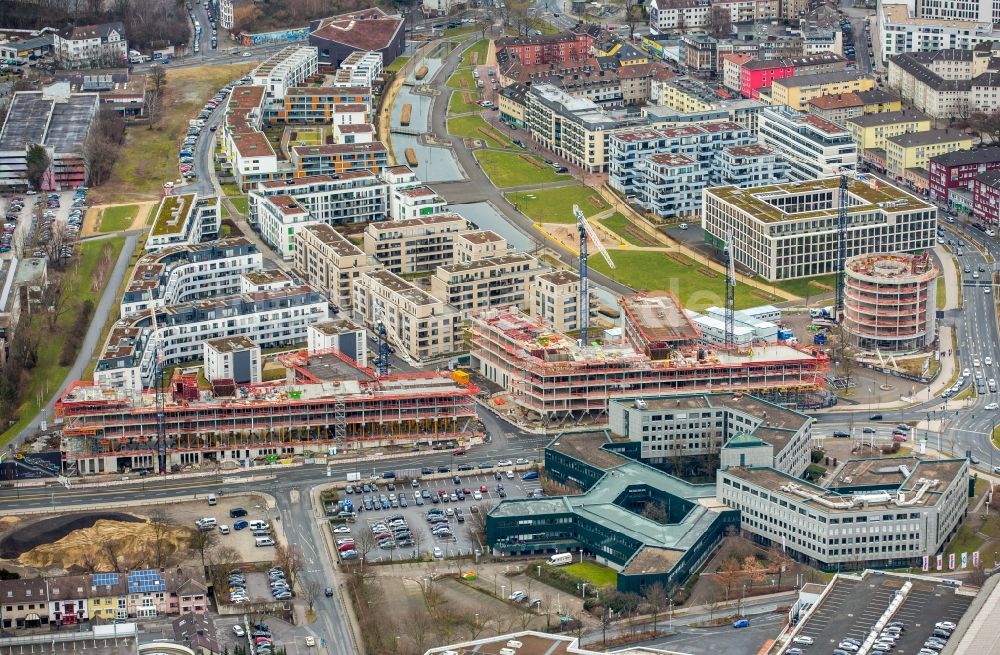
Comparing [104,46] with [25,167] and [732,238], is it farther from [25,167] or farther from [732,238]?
[732,238]

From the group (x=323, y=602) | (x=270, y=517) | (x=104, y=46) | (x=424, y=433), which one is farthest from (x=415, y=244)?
(x=104, y=46)

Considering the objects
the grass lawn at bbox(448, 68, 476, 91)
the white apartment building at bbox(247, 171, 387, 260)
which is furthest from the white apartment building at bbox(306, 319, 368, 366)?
the grass lawn at bbox(448, 68, 476, 91)

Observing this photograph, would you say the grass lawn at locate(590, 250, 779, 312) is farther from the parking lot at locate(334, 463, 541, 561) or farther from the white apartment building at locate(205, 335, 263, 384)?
the parking lot at locate(334, 463, 541, 561)

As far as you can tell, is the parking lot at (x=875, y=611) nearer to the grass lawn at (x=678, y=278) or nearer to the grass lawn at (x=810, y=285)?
the grass lawn at (x=678, y=278)

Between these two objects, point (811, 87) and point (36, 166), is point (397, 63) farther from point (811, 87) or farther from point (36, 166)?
point (36, 166)

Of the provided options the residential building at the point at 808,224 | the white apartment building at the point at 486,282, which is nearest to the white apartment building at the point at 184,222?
the white apartment building at the point at 486,282

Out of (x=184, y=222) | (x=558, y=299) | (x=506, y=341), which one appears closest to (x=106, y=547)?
(x=506, y=341)
